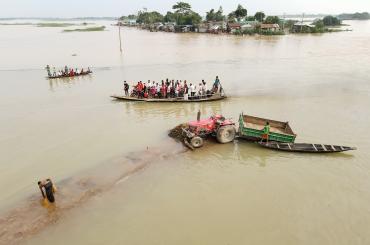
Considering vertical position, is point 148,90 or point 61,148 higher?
point 148,90

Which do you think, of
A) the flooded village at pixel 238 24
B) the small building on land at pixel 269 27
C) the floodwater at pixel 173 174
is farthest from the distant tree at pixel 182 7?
the floodwater at pixel 173 174

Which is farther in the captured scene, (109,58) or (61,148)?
(109,58)

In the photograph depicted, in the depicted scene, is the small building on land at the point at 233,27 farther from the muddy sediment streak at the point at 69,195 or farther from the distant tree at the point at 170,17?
the muddy sediment streak at the point at 69,195


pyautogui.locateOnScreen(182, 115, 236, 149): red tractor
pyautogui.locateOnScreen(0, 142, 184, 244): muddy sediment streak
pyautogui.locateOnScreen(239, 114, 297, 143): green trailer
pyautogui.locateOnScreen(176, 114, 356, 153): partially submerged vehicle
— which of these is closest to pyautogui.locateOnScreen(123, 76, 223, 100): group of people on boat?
pyautogui.locateOnScreen(239, 114, 297, 143): green trailer

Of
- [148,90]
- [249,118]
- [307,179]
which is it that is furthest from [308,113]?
[148,90]

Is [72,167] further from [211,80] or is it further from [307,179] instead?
[211,80]

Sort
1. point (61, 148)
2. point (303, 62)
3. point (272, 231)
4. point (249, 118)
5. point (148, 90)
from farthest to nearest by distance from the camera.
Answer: point (303, 62) → point (148, 90) → point (249, 118) → point (61, 148) → point (272, 231)

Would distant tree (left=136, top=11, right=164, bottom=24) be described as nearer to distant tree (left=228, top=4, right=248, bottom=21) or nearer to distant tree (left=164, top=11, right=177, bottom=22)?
distant tree (left=164, top=11, right=177, bottom=22)
